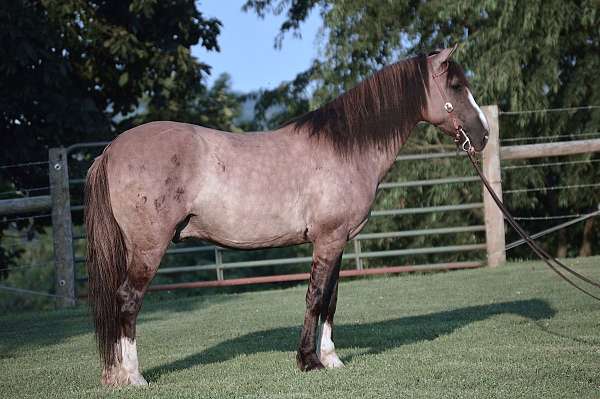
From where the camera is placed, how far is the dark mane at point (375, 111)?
18.6 feet

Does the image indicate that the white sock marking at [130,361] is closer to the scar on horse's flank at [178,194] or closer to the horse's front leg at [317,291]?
the scar on horse's flank at [178,194]

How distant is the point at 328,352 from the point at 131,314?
52.9 inches

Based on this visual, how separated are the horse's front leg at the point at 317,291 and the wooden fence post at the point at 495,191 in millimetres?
6239

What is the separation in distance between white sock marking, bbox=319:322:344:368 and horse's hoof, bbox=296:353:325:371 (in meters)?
0.09

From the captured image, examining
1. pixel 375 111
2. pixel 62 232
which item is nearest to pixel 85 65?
pixel 62 232

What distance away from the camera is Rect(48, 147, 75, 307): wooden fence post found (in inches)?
416

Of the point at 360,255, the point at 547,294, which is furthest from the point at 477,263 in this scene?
the point at 547,294

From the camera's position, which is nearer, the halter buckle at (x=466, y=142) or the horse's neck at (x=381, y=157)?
the horse's neck at (x=381, y=157)

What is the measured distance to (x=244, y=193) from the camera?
17.5 ft

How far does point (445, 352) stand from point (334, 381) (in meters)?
1.10

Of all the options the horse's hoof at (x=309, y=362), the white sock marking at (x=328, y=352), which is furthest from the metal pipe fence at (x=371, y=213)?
the horse's hoof at (x=309, y=362)

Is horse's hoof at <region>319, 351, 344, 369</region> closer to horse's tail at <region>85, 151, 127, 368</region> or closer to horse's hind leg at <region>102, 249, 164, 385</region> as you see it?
horse's hind leg at <region>102, 249, 164, 385</region>

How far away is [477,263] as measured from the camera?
1184 centimetres

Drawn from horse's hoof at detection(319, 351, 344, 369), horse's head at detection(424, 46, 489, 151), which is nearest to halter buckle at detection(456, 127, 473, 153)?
horse's head at detection(424, 46, 489, 151)
